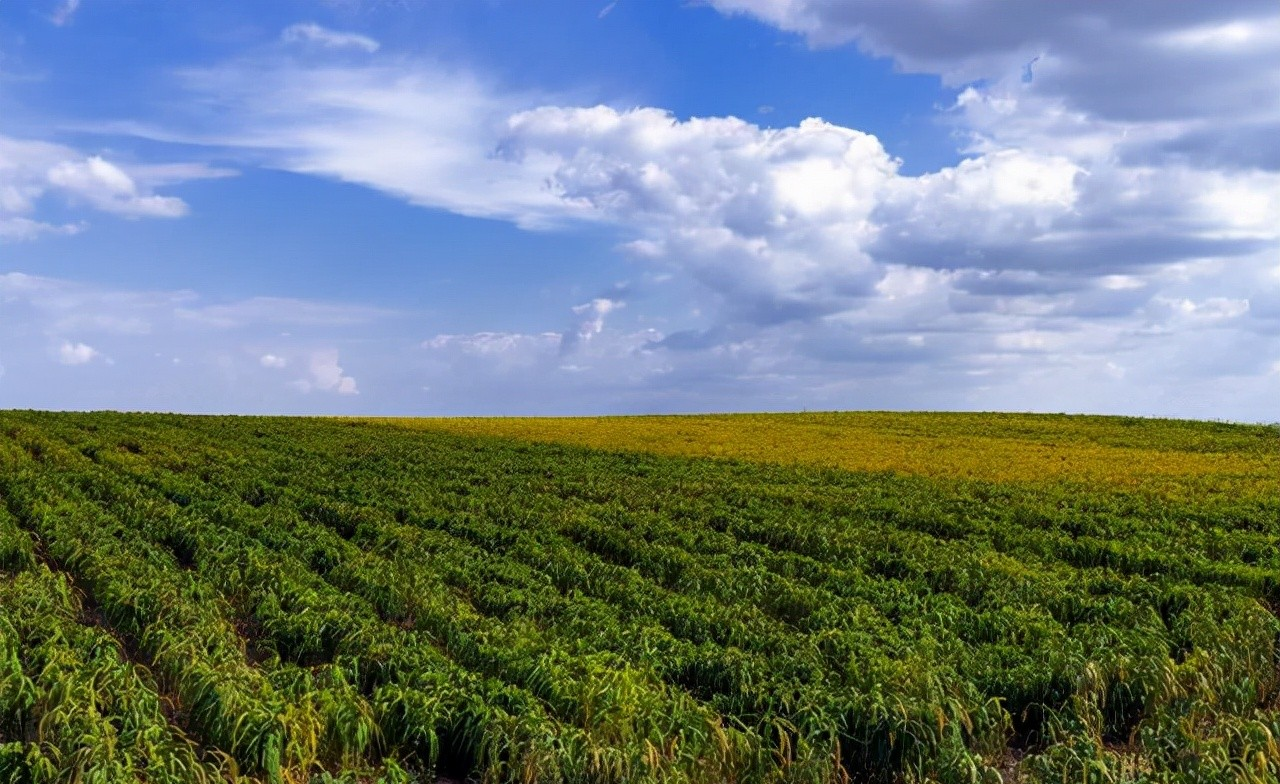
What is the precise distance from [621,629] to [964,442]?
37.4 m

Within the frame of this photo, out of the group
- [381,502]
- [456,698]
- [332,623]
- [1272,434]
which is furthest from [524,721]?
[1272,434]

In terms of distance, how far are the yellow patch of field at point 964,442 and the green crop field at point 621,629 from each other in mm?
5701

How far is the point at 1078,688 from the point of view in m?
11.8

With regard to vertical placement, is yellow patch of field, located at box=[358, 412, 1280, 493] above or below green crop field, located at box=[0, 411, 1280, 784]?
above

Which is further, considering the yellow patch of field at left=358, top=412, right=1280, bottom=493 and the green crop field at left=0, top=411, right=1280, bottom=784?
the yellow patch of field at left=358, top=412, right=1280, bottom=493

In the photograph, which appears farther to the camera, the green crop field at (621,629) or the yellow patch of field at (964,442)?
the yellow patch of field at (964,442)

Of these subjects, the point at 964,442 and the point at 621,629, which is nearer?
the point at 621,629

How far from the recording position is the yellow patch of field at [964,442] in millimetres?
35344

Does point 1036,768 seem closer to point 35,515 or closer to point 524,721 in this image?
point 524,721

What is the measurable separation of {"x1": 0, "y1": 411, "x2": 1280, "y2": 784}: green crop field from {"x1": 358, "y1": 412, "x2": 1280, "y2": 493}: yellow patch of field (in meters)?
5.70

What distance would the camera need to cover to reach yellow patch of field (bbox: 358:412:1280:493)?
3534 centimetres

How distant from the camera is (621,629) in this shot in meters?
13.6

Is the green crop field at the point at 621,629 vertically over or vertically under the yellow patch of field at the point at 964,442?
under

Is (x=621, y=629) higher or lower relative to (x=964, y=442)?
lower
